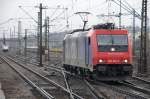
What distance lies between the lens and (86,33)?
24219 millimetres

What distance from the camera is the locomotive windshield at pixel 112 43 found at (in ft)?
74.7

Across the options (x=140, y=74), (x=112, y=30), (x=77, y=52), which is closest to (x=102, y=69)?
(x=112, y=30)

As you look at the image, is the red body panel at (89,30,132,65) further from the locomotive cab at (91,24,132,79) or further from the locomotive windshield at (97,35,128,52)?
the locomotive windshield at (97,35,128,52)

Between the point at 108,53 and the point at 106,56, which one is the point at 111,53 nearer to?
the point at 108,53

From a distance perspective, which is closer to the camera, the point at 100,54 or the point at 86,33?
the point at 100,54

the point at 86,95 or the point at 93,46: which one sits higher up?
the point at 93,46

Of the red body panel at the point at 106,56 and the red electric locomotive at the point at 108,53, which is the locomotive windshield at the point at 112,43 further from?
the red body panel at the point at 106,56

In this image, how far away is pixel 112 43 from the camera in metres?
23.0

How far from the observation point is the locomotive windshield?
22.8 m

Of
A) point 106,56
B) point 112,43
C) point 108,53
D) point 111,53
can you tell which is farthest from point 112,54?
point 112,43

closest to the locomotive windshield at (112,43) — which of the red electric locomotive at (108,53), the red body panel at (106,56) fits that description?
the red electric locomotive at (108,53)

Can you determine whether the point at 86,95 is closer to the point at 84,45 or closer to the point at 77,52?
the point at 84,45

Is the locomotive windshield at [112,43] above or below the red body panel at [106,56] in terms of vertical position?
above

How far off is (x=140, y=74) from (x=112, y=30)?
669 centimetres
